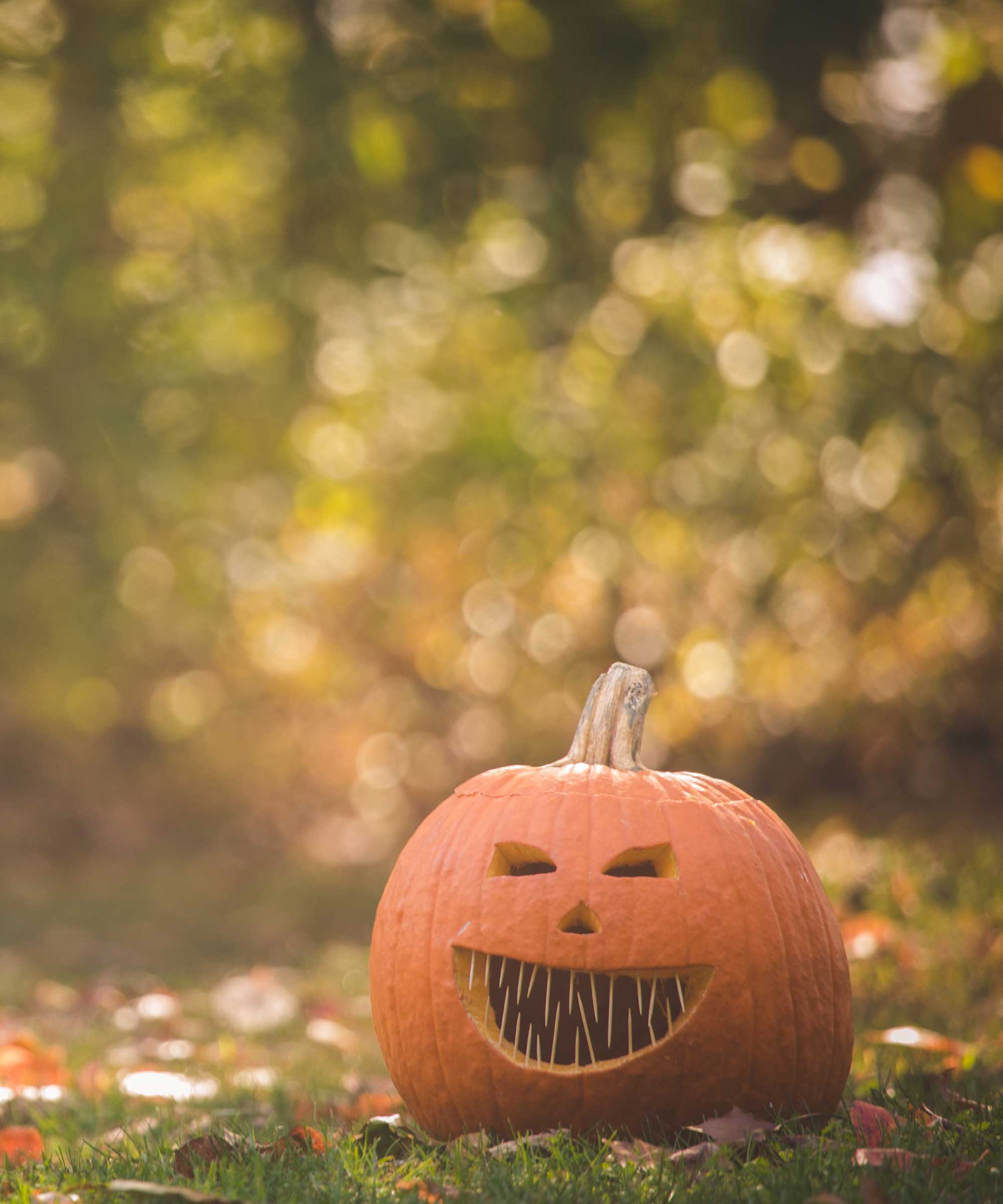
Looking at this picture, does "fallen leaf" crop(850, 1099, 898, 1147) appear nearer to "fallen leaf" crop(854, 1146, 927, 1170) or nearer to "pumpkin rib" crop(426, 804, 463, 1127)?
"fallen leaf" crop(854, 1146, 927, 1170)

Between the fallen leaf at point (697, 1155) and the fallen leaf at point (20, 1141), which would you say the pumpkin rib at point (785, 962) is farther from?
the fallen leaf at point (20, 1141)

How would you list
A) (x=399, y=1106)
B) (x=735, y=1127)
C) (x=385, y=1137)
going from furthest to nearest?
(x=399, y=1106), (x=385, y=1137), (x=735, y=1127)

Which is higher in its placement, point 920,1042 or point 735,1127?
point 735,1127

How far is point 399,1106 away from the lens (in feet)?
8.09

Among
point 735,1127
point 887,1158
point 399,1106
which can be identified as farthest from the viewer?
point 399,1106

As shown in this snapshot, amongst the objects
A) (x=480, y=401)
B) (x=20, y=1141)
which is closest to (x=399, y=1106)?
(x=20, y=1141)

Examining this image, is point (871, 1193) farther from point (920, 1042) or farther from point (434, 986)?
point (920, 1042)

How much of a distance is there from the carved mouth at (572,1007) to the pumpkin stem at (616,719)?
0.39 metres

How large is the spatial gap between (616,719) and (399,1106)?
0.97m

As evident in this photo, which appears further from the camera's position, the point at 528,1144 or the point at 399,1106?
the point at 399,1106

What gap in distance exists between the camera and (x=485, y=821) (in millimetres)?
2084

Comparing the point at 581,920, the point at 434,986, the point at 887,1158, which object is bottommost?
the point at 887,1158

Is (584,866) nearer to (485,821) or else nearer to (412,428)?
(485,821)

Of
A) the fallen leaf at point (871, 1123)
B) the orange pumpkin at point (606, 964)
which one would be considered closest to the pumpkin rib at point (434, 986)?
the orange pumpkin at point (606, 964)
